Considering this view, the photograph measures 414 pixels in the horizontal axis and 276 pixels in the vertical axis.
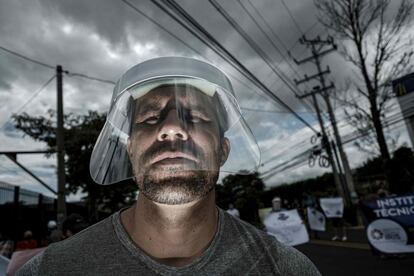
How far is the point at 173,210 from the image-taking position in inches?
46.2

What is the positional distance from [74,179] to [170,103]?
667 inches

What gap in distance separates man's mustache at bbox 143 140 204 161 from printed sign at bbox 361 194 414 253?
6481mm

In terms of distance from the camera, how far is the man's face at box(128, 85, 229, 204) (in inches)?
43.9

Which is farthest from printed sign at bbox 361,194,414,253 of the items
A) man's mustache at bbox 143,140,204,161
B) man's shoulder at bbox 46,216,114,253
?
man's shoulder at bbox 46,216,114,253

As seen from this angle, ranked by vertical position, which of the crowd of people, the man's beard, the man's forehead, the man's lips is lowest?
the crowd of people

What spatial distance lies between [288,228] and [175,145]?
7464mm

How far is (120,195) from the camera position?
69.6 ft

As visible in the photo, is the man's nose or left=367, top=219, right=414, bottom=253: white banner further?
left=367, top=219, right=414, bottom=253: white banner

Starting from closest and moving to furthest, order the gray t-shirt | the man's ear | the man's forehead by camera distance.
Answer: the gray t-shirt
the man's forehead
the man's ear

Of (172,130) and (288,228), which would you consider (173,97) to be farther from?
(288,228)

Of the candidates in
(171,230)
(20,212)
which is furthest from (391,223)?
(20,212)

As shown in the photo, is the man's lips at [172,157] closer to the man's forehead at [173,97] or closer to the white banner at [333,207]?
the man's forehead at [173,97]

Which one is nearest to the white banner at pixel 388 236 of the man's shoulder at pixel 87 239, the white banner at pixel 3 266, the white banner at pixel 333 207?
the white banner at pixel 333 207

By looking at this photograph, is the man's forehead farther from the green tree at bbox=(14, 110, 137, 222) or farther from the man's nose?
the green tree at bbox=(14, 110, 137, 222)
